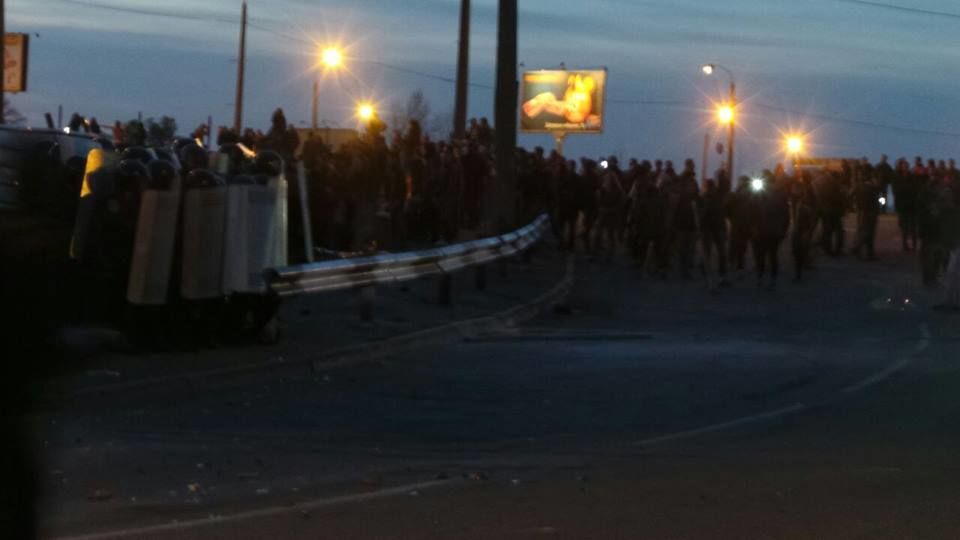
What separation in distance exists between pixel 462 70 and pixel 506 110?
7412mm

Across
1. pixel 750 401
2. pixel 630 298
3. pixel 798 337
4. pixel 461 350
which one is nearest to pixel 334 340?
pixel 461 350

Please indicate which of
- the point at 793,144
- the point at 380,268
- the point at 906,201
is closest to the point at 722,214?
the point at 906,201

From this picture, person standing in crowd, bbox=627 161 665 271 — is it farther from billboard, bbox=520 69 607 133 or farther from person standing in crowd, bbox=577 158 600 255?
billboard, bbox=520 69 607 133

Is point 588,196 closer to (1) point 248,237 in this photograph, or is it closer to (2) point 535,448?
(1) point 248,237

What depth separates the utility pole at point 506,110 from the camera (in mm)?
25547

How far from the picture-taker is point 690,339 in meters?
19.4

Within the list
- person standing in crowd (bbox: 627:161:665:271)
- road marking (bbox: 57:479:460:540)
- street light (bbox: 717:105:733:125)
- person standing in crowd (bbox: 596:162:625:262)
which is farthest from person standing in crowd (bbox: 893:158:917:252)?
street light (bbox: 717:105:733:125)

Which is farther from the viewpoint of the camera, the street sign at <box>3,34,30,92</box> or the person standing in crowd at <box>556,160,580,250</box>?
the street sign at <box>3,34,30,92</box>

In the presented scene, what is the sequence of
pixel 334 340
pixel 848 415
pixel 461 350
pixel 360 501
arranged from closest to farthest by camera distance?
1. pixel 360 501
2. pixel 848 415
3. pixel 334 340
4. pixel 461 350

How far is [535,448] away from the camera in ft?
35.8

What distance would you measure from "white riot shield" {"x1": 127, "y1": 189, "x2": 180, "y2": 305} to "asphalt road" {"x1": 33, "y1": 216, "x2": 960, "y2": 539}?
1150 millimetres

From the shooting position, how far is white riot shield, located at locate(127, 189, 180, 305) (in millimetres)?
13461

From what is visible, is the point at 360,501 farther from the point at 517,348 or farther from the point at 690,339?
the point at 690,339

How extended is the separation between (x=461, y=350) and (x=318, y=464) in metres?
7.05
